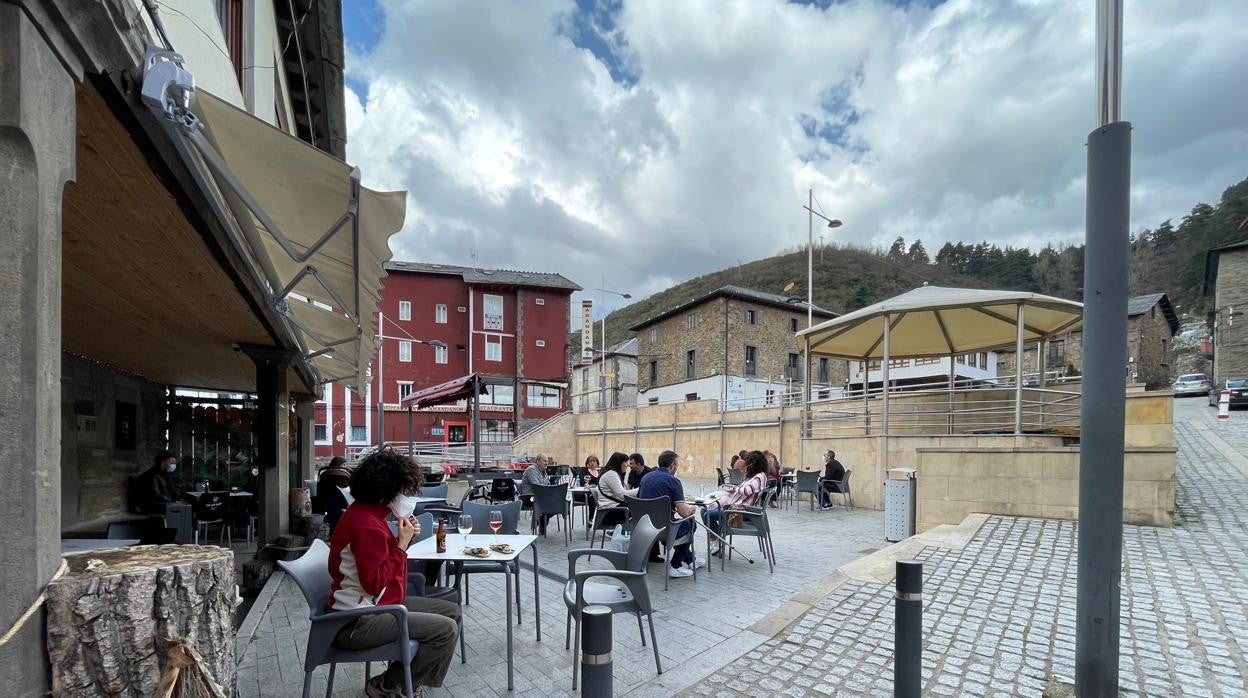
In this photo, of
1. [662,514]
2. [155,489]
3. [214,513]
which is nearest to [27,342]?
[662,514]

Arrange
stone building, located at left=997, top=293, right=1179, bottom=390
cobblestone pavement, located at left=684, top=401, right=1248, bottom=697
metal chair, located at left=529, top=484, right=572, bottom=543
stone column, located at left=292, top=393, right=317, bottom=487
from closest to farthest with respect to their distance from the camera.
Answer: cobblestone pavement, located at left=684, top=401, right=1248, bottom=697 < metal chair, located at left=529, top=484, right=572, bottom=543 < stone column, located at left=292, top=393, right=317, bottom=487 < stone building, located at left=997, top=293, right=1179, bottom=390

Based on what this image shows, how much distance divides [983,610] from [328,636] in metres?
4.51

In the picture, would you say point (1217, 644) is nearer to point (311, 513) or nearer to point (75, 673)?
point (75, 673)

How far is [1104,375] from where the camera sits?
284 centimetres

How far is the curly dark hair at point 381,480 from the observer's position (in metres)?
2.87

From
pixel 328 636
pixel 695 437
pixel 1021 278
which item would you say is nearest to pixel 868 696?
pixel 328 636

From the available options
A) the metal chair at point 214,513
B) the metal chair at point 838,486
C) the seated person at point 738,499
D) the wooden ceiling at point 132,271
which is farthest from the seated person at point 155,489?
the metal chair at point 838,486

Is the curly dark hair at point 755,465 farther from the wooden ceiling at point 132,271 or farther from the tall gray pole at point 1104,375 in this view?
the wooden ceiling at point 132,271

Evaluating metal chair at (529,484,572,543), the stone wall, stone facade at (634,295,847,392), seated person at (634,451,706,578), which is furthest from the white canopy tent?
stone facade at (634,295,847,392)

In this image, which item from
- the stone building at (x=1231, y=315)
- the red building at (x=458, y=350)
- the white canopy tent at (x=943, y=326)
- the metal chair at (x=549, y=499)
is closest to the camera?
the metal chair at (x=549, y=499)

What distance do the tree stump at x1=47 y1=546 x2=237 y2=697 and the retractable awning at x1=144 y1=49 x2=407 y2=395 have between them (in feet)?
5.19

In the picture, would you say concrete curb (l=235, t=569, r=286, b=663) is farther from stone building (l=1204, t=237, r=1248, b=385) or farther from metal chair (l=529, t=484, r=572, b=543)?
stone building (l=1204, t=237, r=1248, b=385)

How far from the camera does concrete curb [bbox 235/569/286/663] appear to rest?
158 inches

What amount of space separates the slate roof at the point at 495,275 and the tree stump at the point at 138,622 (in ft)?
102
